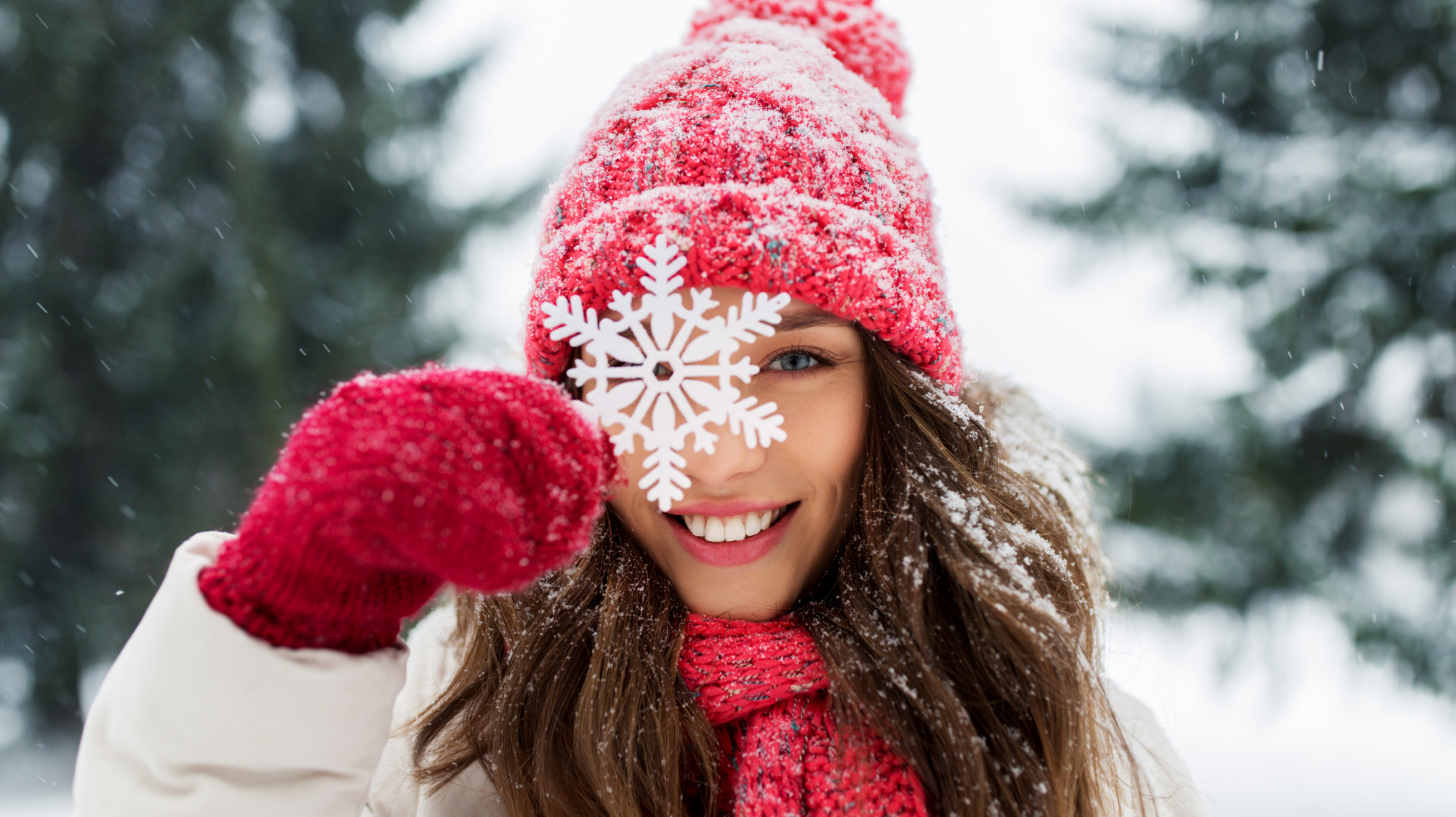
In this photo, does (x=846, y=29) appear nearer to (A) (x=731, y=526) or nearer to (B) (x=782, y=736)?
(A) (x=731, y=526)

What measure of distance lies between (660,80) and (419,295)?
4254mm

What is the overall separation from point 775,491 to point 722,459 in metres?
0.14

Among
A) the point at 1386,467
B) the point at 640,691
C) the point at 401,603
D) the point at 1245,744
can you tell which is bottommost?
the point at 1245,744

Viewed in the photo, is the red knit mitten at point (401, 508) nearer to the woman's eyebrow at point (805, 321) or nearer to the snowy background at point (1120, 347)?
the woman's eyebrow at point (805, 321)

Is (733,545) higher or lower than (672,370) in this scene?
lower

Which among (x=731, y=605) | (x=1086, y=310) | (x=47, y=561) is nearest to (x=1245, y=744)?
(x=1086, y=310)

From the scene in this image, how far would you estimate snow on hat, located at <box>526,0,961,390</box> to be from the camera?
4.03 ft

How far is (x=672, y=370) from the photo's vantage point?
125 cm

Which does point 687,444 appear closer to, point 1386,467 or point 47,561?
point 1386,467

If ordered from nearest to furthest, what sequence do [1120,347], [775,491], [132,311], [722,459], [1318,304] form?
[722,459]
[775,491]
[1318,304]
[132,311]
[1120,347]

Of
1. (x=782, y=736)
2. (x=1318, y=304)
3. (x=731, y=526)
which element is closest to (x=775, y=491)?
(x=731, y=526)

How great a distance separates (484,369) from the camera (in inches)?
40.4

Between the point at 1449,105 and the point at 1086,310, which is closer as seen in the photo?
the point at 1449,105

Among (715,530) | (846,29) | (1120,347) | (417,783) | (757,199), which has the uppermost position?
(846,29)
